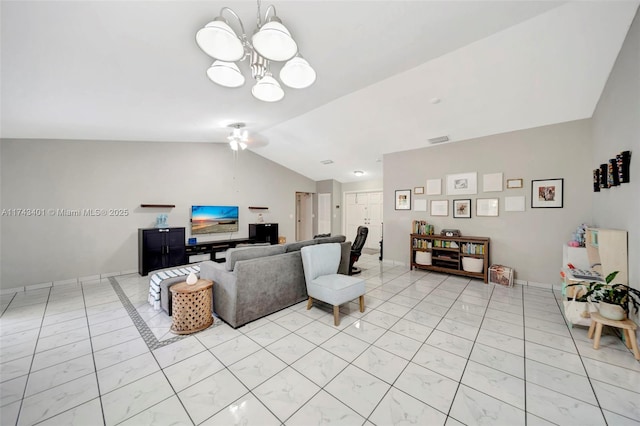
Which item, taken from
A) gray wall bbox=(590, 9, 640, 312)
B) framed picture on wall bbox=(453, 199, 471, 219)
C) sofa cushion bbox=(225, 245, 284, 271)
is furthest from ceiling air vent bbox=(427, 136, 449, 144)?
sofa cushion bbox=(225, 245, 284, 271)

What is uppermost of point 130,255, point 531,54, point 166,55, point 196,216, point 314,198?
point 531,54

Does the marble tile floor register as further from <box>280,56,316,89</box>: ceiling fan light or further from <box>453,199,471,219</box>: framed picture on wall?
<box>280,56,316,89</box>: ceiling fan light

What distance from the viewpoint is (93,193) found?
454cm

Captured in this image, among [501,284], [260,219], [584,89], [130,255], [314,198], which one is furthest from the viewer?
[314,198]

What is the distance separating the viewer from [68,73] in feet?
7.26

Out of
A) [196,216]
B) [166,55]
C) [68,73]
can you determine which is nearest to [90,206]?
[196,216]

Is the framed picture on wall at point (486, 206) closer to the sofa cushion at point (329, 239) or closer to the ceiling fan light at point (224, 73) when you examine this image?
the sofa cushion at point (329, 239)

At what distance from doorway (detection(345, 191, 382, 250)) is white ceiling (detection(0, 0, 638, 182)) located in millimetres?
3652

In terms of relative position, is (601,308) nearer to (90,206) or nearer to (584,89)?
(584,89)

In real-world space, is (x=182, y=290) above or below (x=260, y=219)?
below

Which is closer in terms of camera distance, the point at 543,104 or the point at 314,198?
the point at 543,104

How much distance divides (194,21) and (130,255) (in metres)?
4.99

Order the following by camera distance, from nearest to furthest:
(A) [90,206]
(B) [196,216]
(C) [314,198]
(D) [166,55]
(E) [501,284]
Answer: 1. (D) [166,55]
2. (E) [501,284]
3. (A) [90,206]
4. (B) [196,216]
5. (C) [314,198]

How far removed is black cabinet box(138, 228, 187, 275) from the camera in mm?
4789
